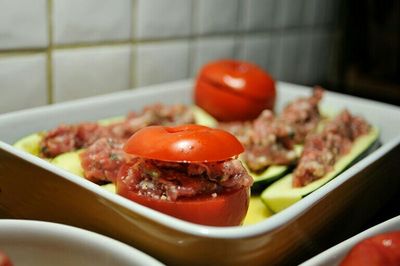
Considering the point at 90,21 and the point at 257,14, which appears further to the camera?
the point at 257,14

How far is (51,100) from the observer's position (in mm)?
832

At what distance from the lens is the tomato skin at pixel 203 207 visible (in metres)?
0.49

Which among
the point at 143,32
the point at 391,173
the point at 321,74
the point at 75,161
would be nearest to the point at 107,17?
the point at 143,32

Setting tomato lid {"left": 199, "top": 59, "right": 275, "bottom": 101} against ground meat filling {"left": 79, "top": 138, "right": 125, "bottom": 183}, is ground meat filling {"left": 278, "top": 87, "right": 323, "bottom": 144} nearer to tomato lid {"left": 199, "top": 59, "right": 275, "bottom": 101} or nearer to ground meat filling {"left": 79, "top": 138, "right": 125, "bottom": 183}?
tomato lid {"left": 199, "top": 59, "right": 275, "bottom": 101}

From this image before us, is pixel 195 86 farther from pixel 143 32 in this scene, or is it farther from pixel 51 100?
pixel 51 100

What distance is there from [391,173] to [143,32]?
50 cm

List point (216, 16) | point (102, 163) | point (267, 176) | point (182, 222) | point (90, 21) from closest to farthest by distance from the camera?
point (182, 222), point (102, 163), point (267, 176), point (90, 21), point (216, 16)

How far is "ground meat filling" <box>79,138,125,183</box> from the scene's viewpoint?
60 centimetres

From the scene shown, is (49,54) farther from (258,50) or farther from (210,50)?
(258,50)

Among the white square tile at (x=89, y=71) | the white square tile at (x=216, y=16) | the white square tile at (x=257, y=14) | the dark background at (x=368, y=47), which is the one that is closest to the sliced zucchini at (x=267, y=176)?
the white square tile at (x=89, y=71)

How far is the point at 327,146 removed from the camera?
2.49 feet

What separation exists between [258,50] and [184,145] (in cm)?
83

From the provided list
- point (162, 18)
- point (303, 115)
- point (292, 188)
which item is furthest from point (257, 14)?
point (292, 188)

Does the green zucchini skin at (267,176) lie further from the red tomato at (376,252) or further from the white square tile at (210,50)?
the white square tile at (210,50)
